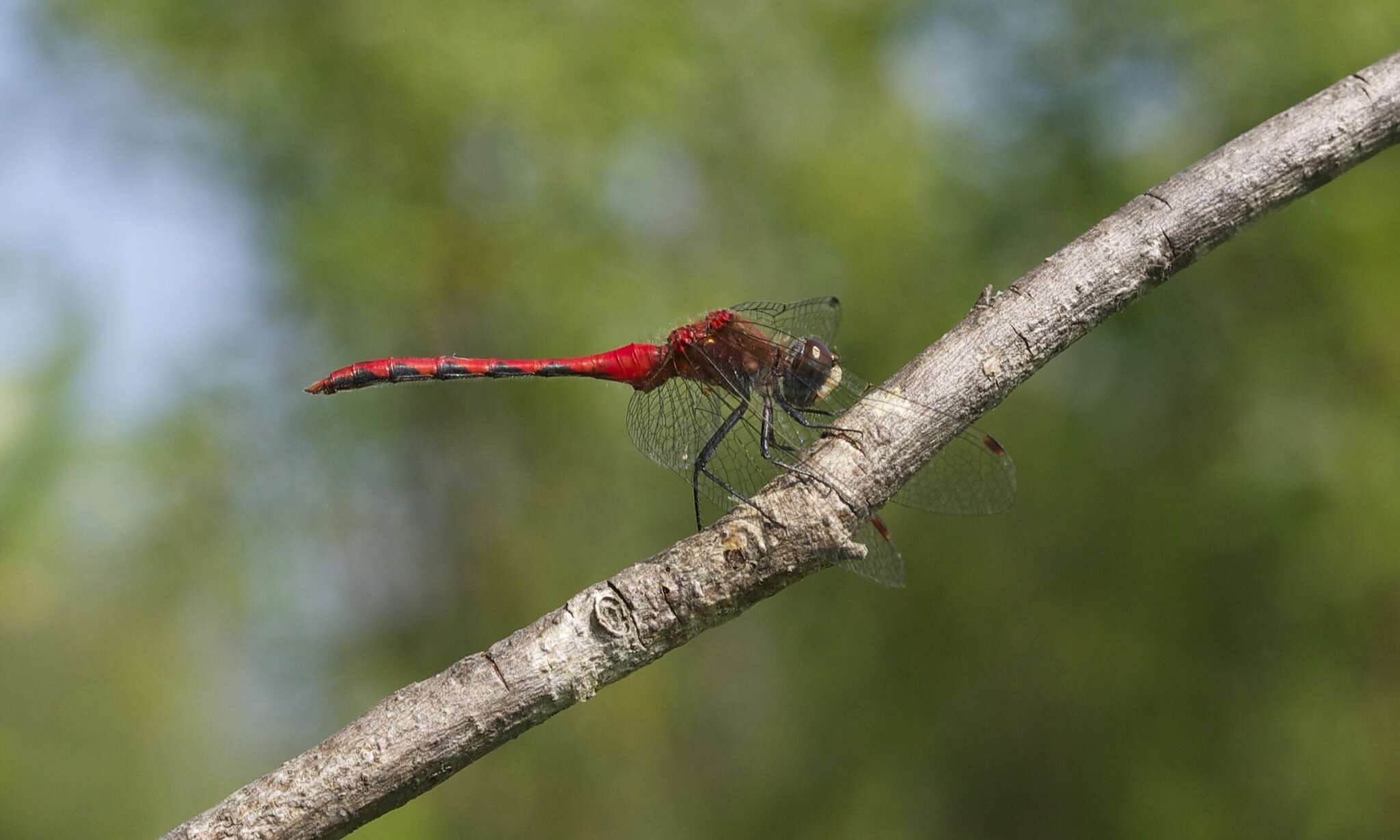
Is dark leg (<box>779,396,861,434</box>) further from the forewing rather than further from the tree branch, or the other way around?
the tree branch

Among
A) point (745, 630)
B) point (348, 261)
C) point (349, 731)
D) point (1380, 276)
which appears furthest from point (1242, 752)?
point (348, 261)

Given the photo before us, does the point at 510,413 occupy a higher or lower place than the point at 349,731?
higher

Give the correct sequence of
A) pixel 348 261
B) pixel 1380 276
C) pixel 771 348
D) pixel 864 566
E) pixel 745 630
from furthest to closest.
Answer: pixel 745 630, pixel 348 261, pixel 1380 276, pixel 771 348, pixel 864 566

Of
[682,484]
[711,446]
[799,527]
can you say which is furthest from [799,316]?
[682,484]

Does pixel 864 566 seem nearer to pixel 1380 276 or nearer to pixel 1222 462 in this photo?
pixel 1222 462

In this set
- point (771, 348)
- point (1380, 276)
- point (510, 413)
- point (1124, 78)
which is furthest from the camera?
point (510, 413)

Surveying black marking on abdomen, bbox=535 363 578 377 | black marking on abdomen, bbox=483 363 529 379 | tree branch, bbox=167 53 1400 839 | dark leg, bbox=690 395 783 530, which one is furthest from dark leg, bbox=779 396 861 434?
black marking on abdomen, bbox=483 363 529 379
